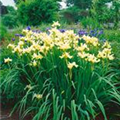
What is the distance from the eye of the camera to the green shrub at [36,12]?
12.1 m

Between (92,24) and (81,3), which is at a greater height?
(92,24)

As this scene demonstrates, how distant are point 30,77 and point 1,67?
1.46m

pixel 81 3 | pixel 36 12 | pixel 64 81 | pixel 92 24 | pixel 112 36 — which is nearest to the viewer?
pixel 64 81

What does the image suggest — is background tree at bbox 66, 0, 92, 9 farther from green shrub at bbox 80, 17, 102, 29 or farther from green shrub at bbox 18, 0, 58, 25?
green shrub at bbox 80, 17, 102, 29

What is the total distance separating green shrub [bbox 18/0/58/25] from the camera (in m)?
12.1

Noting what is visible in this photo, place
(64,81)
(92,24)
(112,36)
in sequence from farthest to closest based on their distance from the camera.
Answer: (92,24) → (112,36) → (64,81)

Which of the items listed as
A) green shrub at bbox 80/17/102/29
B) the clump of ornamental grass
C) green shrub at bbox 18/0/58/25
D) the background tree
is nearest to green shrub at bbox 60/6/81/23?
the background tree

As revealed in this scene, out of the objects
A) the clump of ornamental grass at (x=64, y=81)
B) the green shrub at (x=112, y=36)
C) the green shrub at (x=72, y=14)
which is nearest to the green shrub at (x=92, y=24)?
the green shrub at (x=112, y=36)

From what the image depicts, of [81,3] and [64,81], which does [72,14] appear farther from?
[64,81]

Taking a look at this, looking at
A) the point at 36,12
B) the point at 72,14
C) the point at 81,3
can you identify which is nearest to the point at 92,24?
the point at 36,12

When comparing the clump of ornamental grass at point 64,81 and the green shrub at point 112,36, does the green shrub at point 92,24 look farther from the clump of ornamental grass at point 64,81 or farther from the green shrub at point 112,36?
the clump of ornamental grass at point 64,81

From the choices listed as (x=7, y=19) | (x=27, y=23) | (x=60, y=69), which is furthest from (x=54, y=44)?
(x=7, y=19)

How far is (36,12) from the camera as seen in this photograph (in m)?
12.2

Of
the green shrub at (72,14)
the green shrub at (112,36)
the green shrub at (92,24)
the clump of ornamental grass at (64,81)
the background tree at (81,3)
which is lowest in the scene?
the green shrub at (72,14)
